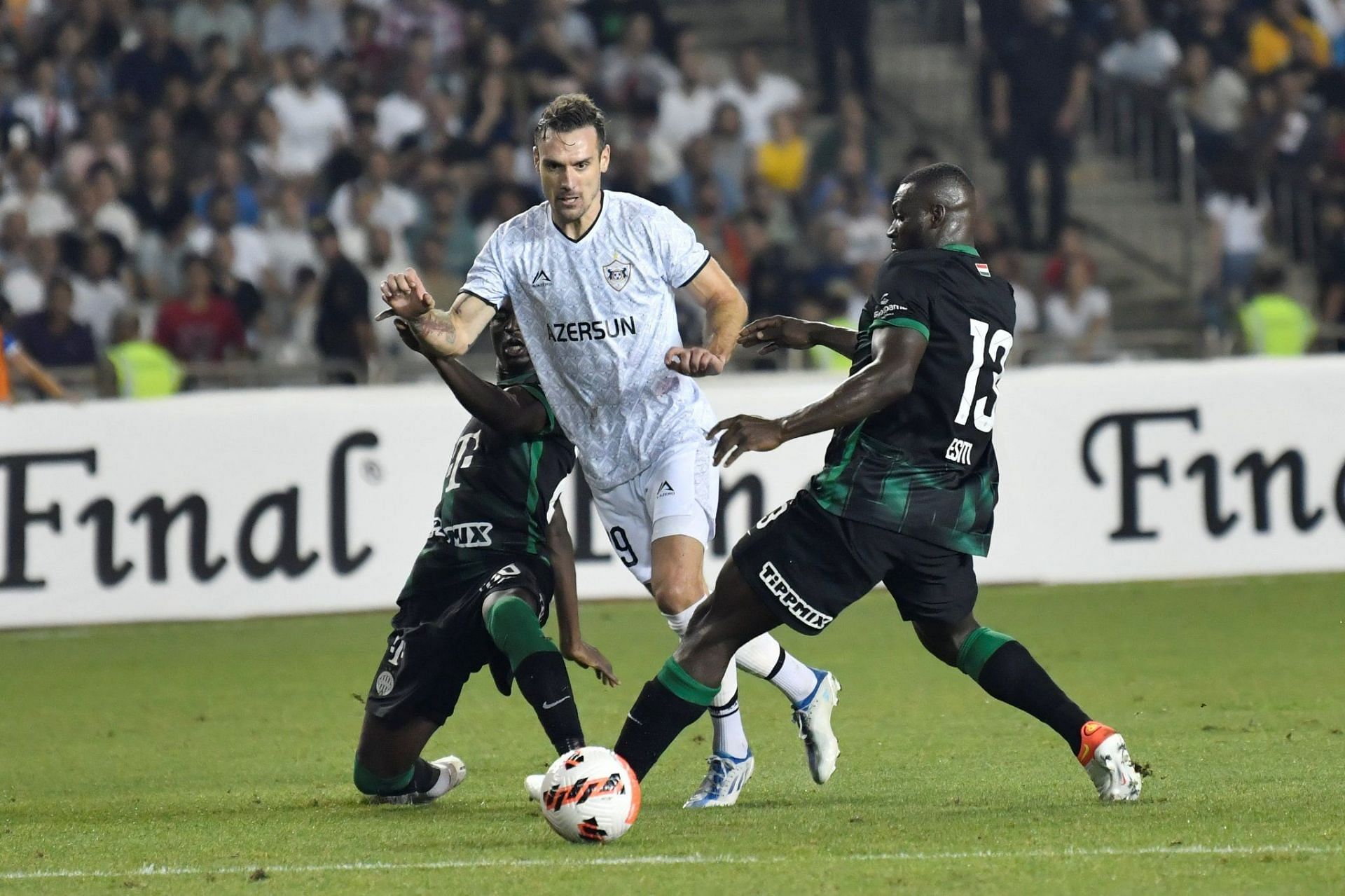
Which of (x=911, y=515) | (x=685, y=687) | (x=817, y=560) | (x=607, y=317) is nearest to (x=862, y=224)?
(x=607, y=317)

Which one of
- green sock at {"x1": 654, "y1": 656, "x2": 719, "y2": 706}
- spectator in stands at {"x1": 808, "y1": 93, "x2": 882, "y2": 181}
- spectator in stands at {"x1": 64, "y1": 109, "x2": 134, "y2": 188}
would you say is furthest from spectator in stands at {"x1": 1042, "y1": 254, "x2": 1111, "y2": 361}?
green sock at {"x1": 654, "y1": 656, "x2": 719, "y2": 706}

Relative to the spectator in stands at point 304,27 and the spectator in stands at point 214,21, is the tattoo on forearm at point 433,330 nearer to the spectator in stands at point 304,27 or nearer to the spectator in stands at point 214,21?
the spectator in stands at point 304,27

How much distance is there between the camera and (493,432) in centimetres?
654

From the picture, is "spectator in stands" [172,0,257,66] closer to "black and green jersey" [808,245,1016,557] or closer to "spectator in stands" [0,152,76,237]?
"spectator in stands" [0,152,76,237]

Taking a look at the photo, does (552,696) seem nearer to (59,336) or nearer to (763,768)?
(763,768)

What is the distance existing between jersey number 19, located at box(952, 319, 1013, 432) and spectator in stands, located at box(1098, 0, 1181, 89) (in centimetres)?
1283

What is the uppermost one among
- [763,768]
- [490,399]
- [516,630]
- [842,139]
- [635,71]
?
Answer: [635,71]

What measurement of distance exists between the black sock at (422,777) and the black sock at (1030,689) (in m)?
1.76

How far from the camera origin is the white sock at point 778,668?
647 cm

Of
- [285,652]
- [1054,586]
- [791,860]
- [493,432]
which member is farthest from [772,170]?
[791,860]

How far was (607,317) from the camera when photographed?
6484 millimetres

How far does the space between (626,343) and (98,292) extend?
9411mm

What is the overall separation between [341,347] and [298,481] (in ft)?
9.96

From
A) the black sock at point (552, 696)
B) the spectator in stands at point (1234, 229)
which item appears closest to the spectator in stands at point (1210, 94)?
the spectator in stands at point (1234, 229)
